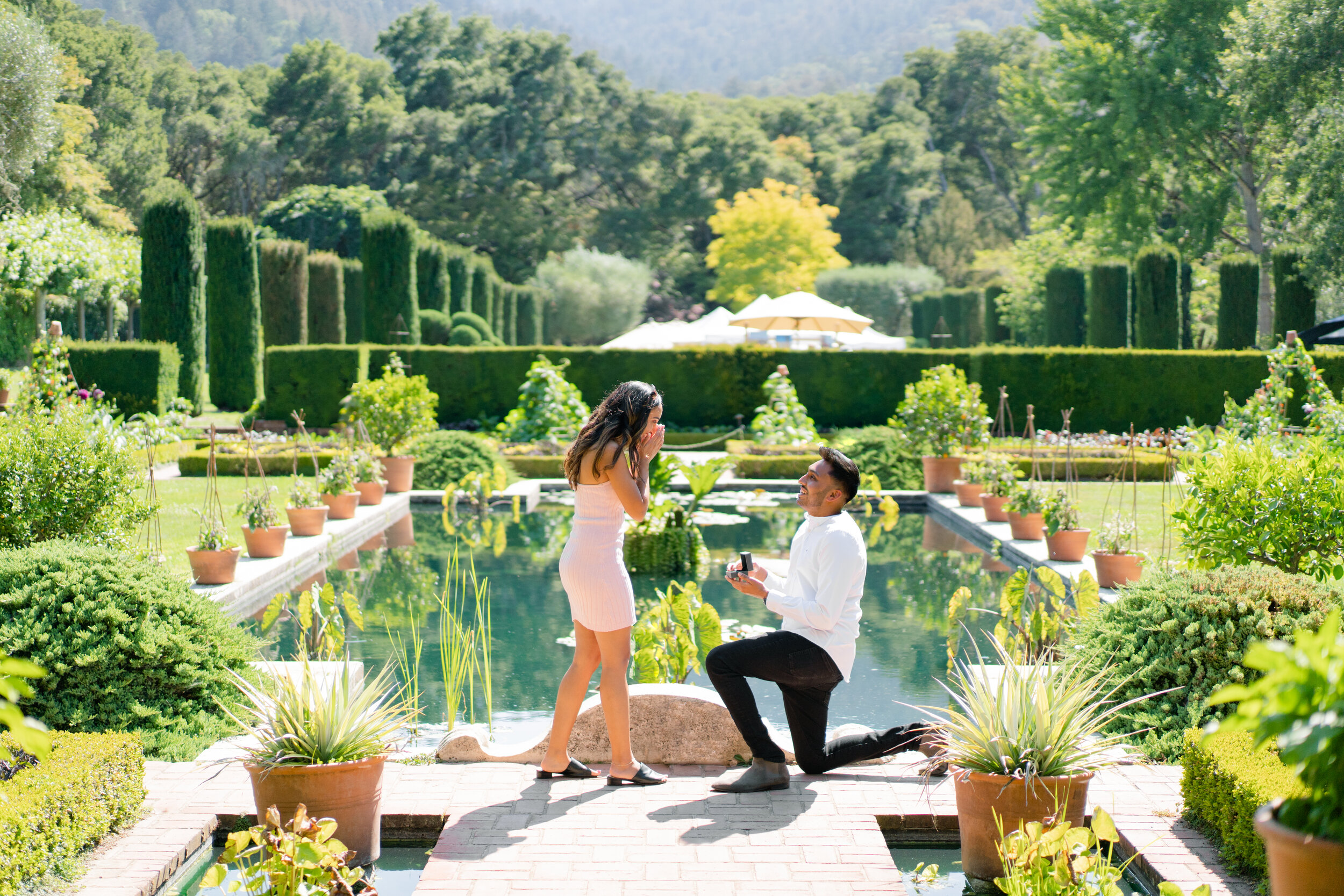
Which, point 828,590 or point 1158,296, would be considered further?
point 1158,296

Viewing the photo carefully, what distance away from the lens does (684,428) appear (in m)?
19.5

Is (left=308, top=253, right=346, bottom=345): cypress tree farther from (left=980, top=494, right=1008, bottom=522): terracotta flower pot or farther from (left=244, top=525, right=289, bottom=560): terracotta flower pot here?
(left=980, top=494, right=1008, bottom=522): terracotta flower pot

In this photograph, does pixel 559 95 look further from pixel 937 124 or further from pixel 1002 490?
pixel 1002 490

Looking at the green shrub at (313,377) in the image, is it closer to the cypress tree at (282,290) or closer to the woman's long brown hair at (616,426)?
the cypress tree at (282,290)

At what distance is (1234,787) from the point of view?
3.29 metres

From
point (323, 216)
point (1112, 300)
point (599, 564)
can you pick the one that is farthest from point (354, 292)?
point (599, 564)

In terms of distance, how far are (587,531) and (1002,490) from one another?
832cm

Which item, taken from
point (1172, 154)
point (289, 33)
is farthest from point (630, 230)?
point (289, 33)

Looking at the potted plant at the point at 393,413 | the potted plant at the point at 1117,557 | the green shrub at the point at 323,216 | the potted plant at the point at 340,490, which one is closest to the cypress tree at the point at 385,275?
the potted plant at the point at 393,413

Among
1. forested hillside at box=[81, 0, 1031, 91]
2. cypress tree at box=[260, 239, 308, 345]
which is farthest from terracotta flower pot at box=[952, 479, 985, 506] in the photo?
forested hillside at box=[81, 0, 1031, 91]

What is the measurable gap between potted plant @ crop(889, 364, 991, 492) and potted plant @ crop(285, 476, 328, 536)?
6.98m

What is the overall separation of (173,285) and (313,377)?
479 cm

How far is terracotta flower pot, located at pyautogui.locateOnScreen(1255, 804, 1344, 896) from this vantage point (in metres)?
1.82

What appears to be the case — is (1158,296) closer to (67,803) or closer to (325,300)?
(325,300)
